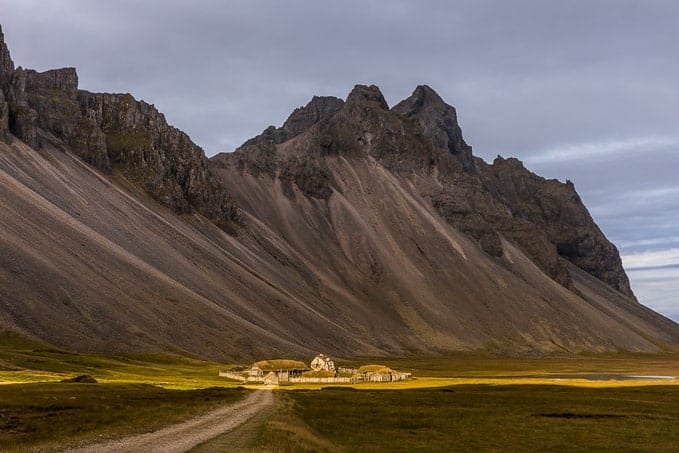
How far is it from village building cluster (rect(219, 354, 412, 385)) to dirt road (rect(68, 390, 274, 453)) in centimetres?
4606

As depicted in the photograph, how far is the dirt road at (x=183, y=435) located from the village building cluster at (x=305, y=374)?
46.1 meters

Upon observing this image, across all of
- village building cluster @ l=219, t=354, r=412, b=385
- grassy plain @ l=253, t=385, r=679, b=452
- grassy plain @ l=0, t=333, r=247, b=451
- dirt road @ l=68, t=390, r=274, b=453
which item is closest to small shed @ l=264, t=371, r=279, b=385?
village building cluster @ l=219, t=354, r=412, b=385

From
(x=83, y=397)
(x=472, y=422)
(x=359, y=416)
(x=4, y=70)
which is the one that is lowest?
(x=472, y=422)

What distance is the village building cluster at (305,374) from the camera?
96.4m

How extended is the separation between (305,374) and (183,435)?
68.7m

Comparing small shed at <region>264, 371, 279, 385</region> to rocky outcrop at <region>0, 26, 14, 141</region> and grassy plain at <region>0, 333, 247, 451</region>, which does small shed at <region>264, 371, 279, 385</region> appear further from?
rocky outcrop at <region>0, 26, 14, 141</region>

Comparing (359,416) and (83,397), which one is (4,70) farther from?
(359,416)

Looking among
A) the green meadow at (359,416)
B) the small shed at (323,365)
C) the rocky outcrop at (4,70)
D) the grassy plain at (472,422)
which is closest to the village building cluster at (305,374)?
the small shed at (323,365)

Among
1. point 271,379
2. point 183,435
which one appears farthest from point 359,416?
point 271,379

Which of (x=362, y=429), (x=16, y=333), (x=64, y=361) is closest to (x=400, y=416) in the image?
(x=362, y=429)

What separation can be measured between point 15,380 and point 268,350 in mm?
71306

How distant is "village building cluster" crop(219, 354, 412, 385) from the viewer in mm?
96438

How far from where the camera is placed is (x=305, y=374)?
102 metres

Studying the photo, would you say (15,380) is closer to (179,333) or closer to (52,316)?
(52,316)
